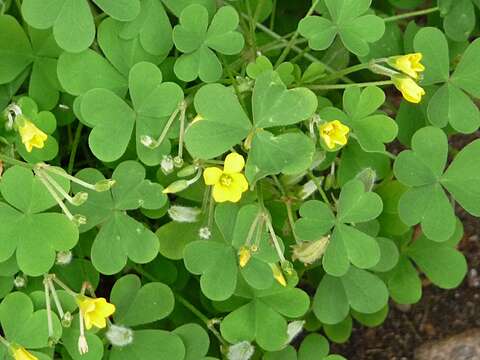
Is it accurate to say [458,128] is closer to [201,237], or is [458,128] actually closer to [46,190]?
[201,237]

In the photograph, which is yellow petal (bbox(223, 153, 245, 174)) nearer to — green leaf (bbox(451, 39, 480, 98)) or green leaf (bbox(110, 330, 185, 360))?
green leaf (bbox(110, 330, 185, 360))

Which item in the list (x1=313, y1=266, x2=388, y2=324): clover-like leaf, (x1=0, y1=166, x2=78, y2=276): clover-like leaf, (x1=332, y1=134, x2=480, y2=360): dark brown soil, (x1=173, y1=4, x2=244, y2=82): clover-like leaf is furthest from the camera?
→ (x1=332, y1=134, x2=480, y2=360): dark brown soil

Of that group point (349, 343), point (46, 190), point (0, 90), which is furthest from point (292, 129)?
point (349, 343)

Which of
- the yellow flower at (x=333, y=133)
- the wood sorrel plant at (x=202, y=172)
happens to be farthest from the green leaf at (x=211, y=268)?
the yellow flower at (x=333, y=133)

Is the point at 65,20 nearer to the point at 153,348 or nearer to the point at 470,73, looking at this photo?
the point at 153,348

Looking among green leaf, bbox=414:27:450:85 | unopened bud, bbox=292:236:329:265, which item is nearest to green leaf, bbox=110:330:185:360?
unopened bud, bbox=292:236:329:265

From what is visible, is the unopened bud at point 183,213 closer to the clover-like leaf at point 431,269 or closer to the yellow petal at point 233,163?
the yellow petal at point 233,163
